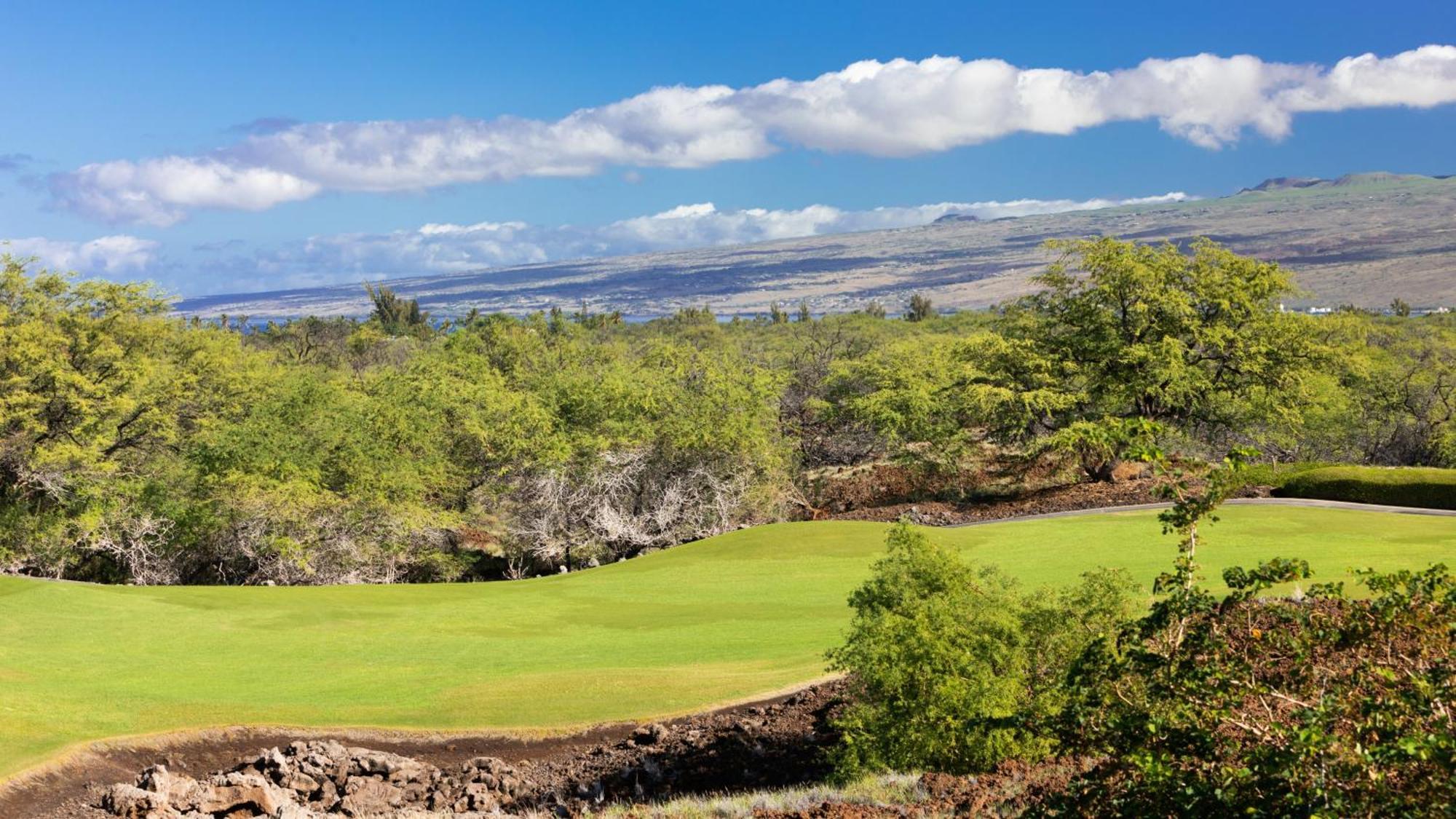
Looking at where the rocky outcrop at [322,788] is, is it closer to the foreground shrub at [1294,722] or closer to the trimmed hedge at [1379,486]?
the foreground shrub at [1294,722]

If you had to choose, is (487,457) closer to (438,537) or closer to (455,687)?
(438,537)

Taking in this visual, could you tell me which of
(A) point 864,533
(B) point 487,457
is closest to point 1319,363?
(A) point 864,533

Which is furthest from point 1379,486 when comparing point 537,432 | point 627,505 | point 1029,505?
point 537,432

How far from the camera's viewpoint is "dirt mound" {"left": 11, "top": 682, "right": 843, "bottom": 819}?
14156mm

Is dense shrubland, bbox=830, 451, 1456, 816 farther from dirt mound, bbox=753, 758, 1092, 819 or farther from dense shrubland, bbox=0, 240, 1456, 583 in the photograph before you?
dense shrubland, bbox=0, 240, 1456, 583

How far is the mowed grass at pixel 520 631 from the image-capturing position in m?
17.6

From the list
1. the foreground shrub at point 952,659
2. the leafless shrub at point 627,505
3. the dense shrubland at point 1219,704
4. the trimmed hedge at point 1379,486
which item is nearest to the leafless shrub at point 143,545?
the leafless shrub at point 627,505

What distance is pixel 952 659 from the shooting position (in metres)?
12.1

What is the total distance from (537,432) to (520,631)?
16200 millimetres

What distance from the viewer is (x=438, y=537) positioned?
36.0m

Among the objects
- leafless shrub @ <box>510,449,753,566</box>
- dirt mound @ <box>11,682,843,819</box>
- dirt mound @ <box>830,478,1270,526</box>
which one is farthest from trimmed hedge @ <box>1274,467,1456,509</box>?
dirt mound @ <box>11,682,843,819</box>

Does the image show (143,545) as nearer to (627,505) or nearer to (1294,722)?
(627,505)

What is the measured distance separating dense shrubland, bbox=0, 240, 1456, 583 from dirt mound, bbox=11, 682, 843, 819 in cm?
1757

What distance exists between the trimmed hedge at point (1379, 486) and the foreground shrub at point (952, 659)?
78.9ft
